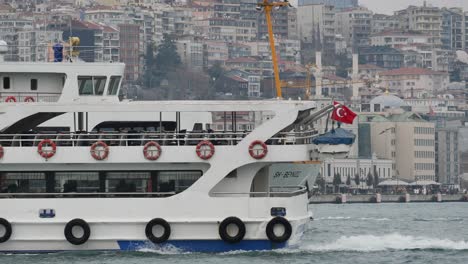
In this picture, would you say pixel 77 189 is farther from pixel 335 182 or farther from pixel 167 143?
pixel 335 182

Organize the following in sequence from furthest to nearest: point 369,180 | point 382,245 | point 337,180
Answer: point 369,180, point 337,180, point 382,245

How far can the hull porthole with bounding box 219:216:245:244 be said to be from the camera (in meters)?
36.2

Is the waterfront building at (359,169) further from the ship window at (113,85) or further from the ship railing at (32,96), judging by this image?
the ship railing at (32,96)

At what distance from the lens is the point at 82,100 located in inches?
1521

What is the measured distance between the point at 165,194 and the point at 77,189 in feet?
5.65

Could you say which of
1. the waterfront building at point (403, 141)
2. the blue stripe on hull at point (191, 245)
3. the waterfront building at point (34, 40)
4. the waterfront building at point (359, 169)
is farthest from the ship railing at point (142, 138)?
the waterfront building at point (403, 141)

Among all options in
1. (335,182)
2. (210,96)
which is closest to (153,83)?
(210,96)

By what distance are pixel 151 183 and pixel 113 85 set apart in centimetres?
382

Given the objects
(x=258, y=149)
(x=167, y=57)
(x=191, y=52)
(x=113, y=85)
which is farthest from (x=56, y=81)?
(x=191, y=52)

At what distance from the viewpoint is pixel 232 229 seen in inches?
1430

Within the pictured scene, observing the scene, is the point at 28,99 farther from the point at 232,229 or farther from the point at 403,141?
the point at 403,141

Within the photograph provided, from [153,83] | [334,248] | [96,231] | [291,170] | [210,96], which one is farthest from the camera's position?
[153,83]

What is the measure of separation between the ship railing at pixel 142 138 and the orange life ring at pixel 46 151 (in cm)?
25

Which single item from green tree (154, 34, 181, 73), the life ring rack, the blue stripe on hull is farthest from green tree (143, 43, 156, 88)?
the blue stripe on hull
